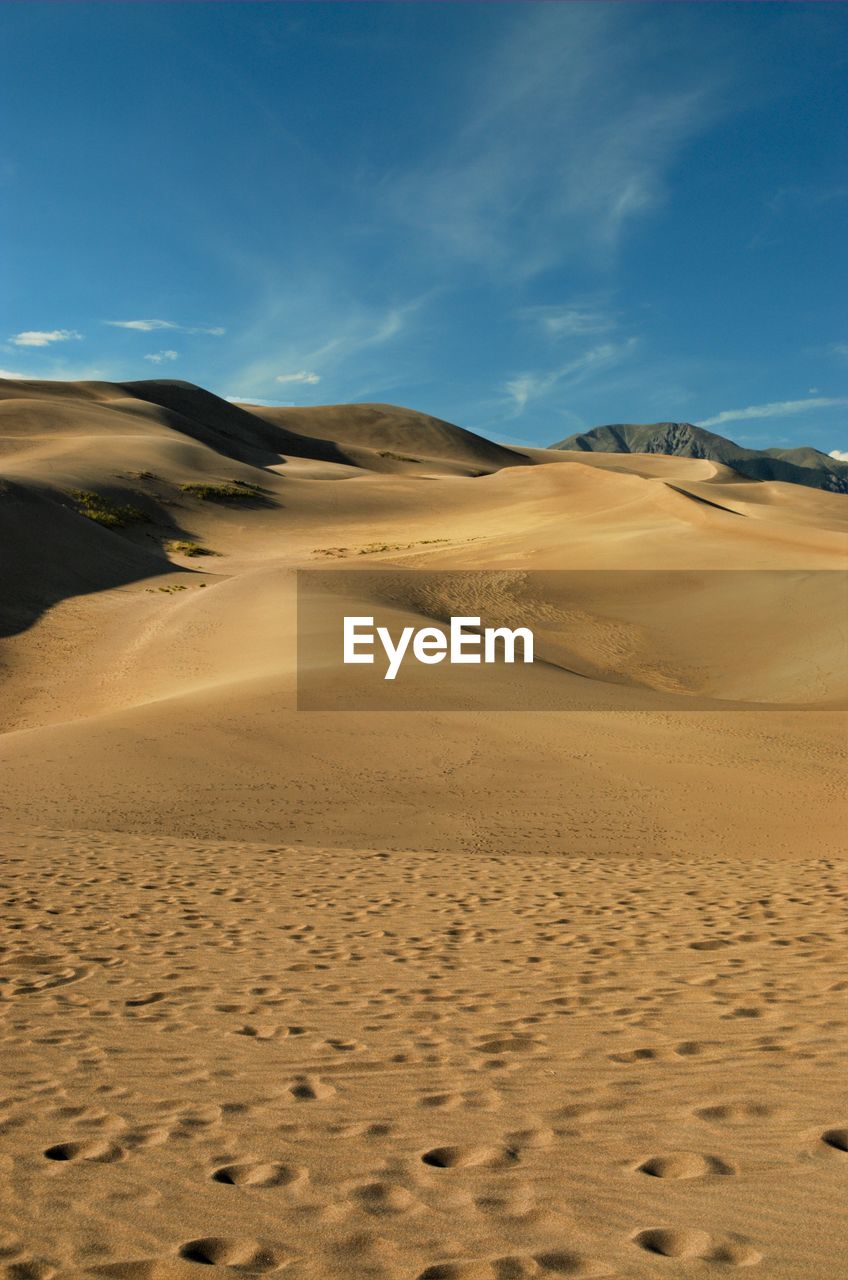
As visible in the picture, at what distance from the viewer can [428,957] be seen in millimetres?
7129

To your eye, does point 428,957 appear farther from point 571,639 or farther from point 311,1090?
point 571,639

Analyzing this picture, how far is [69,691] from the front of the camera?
21.8 m

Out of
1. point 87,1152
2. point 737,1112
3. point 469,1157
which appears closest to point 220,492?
point 87,1152

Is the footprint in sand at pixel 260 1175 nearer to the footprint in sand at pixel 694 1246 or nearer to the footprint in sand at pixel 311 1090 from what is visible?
the footprint in sand at pixel 311 1090

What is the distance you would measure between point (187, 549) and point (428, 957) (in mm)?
36020

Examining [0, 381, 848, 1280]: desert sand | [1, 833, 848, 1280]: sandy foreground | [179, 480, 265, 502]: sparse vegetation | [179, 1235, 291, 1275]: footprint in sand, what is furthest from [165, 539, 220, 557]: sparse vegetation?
[179, 1235, 291, 1275]: footprint in sand

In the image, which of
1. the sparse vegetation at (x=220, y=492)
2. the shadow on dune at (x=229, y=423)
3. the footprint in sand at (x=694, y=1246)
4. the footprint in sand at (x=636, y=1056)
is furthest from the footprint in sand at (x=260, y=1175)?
the shadow on dune at (x=229, y=423)

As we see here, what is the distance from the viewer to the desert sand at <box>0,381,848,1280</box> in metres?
3.35

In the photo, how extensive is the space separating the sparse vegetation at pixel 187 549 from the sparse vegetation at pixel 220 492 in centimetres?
870

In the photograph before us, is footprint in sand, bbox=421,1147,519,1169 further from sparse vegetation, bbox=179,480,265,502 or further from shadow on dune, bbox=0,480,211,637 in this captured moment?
sparse vegetation, bbox=179,480,265,502

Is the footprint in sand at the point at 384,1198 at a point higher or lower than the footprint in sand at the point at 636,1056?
higher

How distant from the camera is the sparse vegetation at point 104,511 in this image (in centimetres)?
4166

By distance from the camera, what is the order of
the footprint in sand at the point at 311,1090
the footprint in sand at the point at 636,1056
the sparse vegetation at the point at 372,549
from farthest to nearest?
1. the sparse vegetation at the point at 372,549
2. the footprint in sand at the point at 636,1056
3. the footprint in sand at the point at 311,1090

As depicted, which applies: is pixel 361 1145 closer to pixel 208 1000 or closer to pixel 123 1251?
pixel 123 1251
